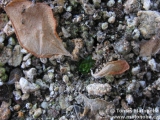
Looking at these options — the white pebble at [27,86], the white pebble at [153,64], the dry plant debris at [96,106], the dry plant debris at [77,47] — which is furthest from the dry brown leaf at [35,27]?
the white pebble at [153,64]

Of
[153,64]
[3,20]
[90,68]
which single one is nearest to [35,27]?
[3,20]

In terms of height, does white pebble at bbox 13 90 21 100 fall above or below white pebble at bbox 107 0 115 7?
below

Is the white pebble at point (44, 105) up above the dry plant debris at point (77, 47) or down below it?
below

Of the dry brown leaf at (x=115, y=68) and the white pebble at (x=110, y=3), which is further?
the white pebble at (x=110, y=3)

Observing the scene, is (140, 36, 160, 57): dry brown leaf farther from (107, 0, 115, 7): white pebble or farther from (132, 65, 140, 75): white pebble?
(107, 0, 115, 7): white pebble

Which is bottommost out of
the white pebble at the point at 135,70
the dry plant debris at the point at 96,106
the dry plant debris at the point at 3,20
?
the dry plant debris at the point at 96,106

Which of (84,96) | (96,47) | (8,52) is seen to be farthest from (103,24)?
(8,52)

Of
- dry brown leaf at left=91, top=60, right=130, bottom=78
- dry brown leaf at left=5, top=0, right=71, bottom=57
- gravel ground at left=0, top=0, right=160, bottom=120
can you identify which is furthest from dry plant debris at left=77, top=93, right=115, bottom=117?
dry brown leaf at left=5, top=0, right=71, bottom=57

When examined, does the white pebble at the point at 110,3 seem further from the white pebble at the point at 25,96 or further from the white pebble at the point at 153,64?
the white pebble at the point at 25,96
